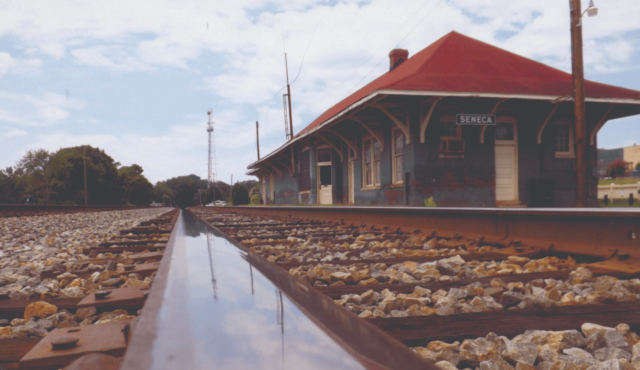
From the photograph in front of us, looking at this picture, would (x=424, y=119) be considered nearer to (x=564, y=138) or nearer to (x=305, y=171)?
(x=564, y=138)

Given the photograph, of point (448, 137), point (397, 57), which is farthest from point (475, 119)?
point (397, 57)

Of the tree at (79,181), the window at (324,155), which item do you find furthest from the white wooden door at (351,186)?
the tree at (79,181)

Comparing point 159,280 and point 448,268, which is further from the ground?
point 159,280

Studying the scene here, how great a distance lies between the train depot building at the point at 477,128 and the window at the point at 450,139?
0.10 feet

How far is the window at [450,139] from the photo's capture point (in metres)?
13.2

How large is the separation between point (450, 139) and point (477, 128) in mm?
983

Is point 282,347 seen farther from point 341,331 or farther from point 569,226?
point 569,226

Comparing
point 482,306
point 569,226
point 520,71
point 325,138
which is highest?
point 520,71

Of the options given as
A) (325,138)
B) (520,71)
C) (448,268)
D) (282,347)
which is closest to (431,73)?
(520,71)

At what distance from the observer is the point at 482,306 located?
1733mm

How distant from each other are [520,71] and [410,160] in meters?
5.05

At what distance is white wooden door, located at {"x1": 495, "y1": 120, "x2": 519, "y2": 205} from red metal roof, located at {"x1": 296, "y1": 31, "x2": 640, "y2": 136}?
4.97 feet

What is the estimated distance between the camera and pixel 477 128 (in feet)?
44.2

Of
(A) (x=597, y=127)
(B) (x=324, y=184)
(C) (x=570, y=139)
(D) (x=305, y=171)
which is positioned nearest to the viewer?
(A) (x=597, y=127)
